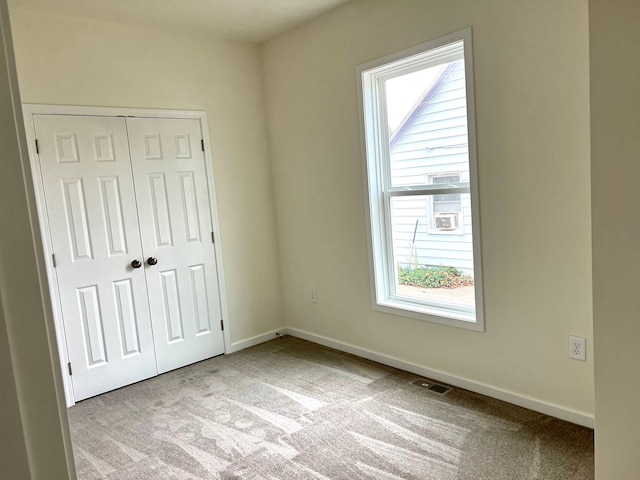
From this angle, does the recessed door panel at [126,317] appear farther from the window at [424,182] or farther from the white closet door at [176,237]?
the window at [424,182]

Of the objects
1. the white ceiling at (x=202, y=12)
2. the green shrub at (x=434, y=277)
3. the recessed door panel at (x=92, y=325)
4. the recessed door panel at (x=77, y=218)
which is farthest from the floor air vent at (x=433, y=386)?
the white ceiling at (x=202, y=12)

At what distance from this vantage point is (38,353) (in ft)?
1.11

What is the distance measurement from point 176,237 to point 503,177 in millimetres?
2514

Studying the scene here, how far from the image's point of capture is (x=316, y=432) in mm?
2766

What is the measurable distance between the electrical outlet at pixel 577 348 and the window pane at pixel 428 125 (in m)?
1.16

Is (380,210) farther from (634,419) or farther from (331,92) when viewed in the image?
(634,419)

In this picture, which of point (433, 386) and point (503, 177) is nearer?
point (503, 177)

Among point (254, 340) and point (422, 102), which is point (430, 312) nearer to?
point (422, 102)

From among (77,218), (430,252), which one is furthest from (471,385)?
(77,218)

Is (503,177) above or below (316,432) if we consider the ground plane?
above

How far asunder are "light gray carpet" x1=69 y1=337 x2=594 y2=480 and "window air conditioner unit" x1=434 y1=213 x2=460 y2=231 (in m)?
1.08

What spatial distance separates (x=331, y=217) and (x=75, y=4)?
2.31m

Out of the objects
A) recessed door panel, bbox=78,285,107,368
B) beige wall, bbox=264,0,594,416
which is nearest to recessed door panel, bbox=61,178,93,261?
recessed door panel, bbox=78,285,107,368

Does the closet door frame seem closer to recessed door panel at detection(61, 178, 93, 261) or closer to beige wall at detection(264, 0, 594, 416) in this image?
recessed door panel at detection(61, 178, 93, 261)
